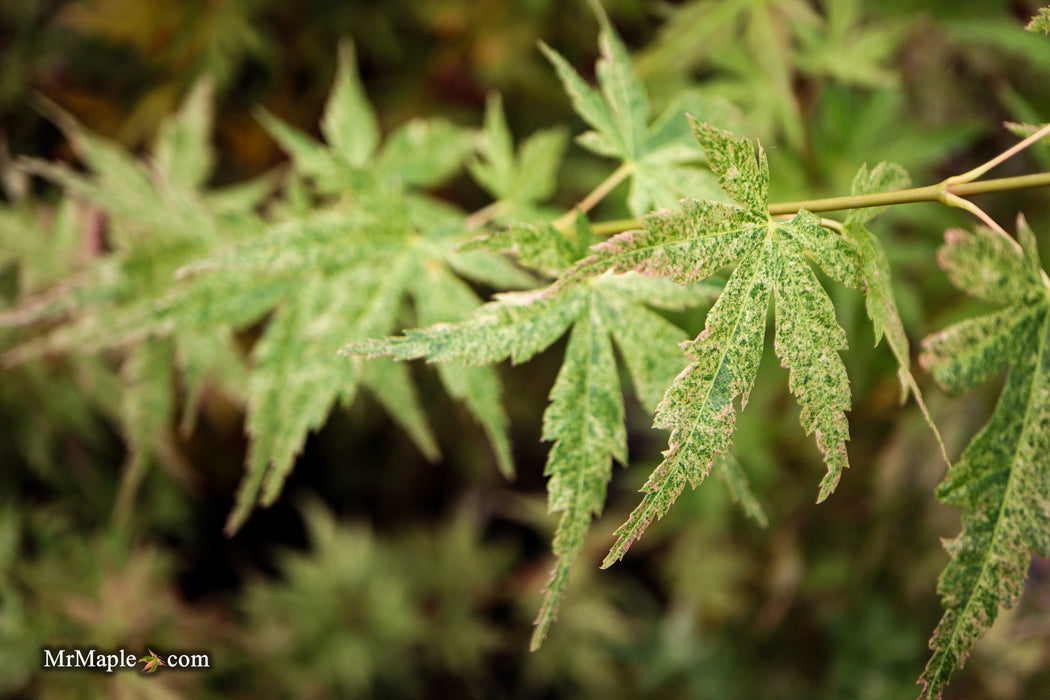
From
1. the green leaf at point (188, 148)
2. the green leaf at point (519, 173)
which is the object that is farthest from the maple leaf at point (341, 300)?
the green leaf at point (188, 148)

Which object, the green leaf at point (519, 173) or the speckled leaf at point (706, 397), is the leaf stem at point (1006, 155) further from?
the green leaf at point (519, 173)

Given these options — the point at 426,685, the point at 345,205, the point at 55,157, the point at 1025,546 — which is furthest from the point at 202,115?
the point at 426,685

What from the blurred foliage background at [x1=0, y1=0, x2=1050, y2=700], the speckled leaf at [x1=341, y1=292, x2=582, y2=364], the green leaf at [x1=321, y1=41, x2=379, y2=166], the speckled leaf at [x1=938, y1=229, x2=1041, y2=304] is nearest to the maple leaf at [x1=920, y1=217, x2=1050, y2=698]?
the speckled leaf at [x1=938, y1=229, x2=1041, y2=304]

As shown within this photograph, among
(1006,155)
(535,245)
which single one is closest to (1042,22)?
(1006,155)

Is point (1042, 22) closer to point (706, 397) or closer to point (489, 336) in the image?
point (706, 397)

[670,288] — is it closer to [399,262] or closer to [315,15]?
[399,262]

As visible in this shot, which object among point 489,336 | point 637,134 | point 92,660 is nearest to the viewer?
point 489,336

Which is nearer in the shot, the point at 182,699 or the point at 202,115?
the point at 202,115
